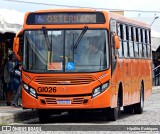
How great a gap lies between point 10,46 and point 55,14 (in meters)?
7.36

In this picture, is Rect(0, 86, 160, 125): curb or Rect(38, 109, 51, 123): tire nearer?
Rect(0, 86, 160, 125): curb

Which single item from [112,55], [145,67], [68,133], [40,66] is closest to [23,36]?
[40,66]

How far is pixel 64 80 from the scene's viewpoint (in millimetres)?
18094

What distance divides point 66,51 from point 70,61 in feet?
0.96

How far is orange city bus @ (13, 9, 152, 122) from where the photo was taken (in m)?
18.0

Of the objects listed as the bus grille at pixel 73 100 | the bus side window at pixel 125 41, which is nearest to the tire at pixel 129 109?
the bus side window at pixel 125 41

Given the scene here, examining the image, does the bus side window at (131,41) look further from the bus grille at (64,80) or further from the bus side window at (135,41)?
the bus grille at (64,80)

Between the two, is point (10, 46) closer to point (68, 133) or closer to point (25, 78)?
point (25, 78)

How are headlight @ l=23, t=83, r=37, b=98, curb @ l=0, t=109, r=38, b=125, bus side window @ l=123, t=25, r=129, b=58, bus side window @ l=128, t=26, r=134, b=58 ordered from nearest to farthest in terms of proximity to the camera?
curb @ l=0, t=109, r=38, b=125
headlight @ l=23, t=83, r=37, b=98
bus side window @ l=123, t=25, r=129, b=58
bus side window @ l=128, t=26, r=134, b=58

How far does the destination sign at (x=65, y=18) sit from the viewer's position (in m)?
18.5

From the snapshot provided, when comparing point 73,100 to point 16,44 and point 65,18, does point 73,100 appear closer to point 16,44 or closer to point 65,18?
point 16,44

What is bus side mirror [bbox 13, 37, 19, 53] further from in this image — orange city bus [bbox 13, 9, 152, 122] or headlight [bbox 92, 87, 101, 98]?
headlight [bbox 92, 87, 101, 98]

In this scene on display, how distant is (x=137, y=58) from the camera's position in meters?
22.7

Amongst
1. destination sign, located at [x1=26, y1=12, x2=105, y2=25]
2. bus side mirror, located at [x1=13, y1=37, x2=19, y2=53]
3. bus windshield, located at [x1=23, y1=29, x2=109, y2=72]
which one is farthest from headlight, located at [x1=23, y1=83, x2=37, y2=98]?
destination sign, located at [x1=26, y1=12, x2=105, y2=25]
